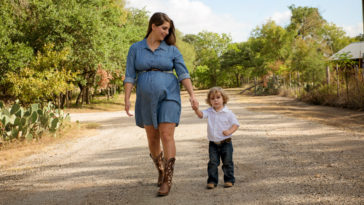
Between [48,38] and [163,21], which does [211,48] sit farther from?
[163,21]

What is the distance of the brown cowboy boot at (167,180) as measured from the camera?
12.0 feet

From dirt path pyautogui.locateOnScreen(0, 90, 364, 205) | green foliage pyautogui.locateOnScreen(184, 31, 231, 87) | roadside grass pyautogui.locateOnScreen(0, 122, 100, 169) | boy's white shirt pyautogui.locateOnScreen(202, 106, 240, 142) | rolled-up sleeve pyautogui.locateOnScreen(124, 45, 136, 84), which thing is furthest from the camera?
green foliage pyautogui.locateOnScreen(184, 31, 231, 87)

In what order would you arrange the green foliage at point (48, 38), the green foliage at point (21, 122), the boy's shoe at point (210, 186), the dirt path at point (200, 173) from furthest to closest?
the green foliage at point (48, 38)
the green foliage at point (21, 122)
the boy's shoe at point (210, 186)
the dirt path at point (200, 173)

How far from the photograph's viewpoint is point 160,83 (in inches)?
145

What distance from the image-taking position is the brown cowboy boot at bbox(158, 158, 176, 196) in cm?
364

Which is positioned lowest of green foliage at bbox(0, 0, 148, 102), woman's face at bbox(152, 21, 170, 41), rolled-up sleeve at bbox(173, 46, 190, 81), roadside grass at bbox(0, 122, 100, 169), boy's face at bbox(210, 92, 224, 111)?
roadside grass at bbox(0, 122, 100, 169)

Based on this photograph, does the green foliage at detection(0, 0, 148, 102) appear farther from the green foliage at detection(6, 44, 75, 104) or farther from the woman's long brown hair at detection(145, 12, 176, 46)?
the woman's long brown hair at detection(145, 12, 176, 46)

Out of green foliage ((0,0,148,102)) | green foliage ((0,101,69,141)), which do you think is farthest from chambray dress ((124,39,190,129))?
green foliage ((0,0,148,102))

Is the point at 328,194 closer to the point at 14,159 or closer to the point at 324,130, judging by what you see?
the point at 324,130

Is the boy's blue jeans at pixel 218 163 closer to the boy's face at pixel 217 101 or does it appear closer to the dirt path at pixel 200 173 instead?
the dirt path at pixel 200 173

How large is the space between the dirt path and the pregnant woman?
0.53 meters

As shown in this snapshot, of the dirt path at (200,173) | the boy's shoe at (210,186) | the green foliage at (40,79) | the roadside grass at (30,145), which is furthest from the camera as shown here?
the green foliage at (40,79)

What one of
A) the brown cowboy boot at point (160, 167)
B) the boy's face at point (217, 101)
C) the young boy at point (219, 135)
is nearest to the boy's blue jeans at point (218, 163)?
the young boy at point (219, 135)

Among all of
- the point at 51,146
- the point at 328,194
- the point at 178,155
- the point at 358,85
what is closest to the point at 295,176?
the point at 328,194
